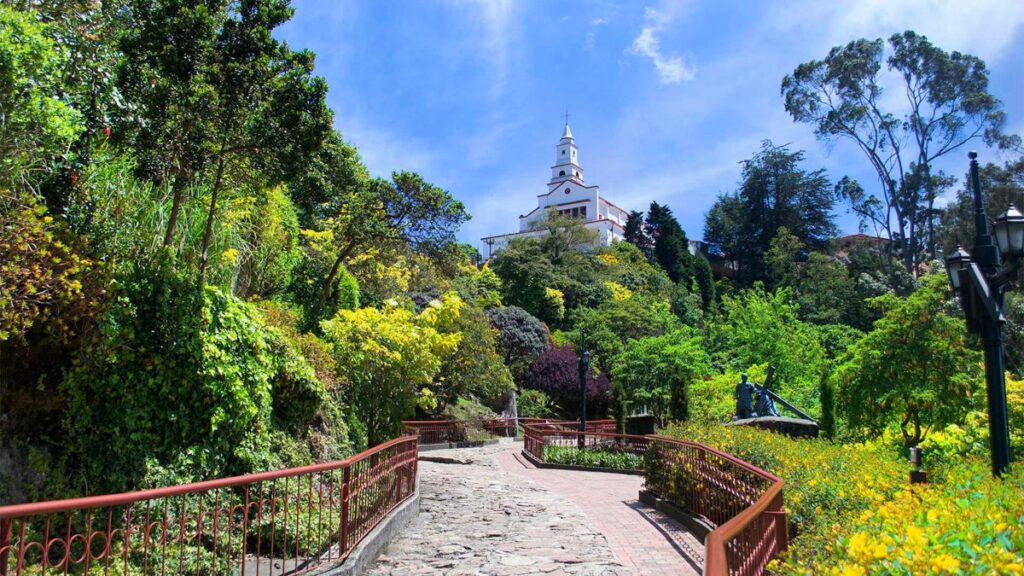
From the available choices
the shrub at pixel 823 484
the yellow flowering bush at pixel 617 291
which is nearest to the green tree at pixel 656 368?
the yellow flowering bush at pixel 617 291

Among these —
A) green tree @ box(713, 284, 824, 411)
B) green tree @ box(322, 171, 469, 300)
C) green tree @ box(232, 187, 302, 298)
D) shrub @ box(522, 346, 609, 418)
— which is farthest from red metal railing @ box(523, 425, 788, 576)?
shrub @ box(522, 346, 609, 418)

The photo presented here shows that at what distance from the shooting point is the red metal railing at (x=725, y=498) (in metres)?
3.21

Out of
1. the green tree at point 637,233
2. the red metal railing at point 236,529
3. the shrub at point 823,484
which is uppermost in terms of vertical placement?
the green tree at point 637,233

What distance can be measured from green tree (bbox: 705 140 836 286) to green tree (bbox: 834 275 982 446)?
163ft

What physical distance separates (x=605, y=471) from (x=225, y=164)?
12.1 metres

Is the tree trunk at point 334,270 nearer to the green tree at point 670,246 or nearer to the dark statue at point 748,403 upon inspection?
the dark statue at point 748,403

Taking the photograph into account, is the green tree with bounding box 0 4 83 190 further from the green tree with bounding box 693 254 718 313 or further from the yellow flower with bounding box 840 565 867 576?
the green tree with bounding box 693 254 718 313

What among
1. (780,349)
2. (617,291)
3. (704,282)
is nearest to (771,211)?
(704,282)

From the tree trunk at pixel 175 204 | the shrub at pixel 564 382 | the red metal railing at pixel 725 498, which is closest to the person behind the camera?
the red metal railing at pixel 725 498

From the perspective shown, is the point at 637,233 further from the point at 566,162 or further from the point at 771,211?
the point at 566,162

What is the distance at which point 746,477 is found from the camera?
23.4ft

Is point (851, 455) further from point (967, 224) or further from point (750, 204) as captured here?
point (750, 204)

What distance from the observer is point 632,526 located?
29.6 feet

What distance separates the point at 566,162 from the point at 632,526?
98.4 metres
